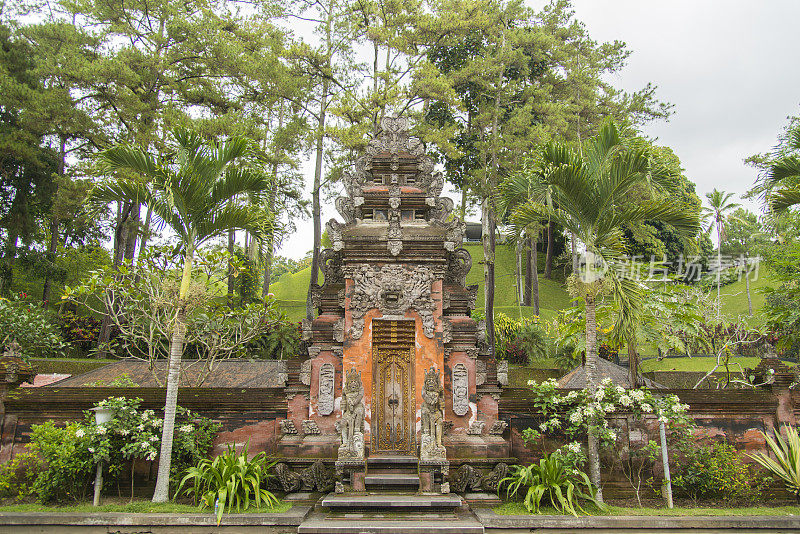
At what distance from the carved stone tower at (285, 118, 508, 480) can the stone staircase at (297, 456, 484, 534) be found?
470mm

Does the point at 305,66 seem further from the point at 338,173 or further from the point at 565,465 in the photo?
the point at 565,465

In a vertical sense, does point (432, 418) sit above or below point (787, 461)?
above

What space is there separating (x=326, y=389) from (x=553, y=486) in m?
4.00

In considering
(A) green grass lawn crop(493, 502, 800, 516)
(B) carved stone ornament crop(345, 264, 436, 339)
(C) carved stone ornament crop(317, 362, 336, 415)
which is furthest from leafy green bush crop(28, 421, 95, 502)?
(A) green grass lawn crop(493, 502, 800, 516)

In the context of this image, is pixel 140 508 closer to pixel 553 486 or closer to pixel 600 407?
pixel 553 486

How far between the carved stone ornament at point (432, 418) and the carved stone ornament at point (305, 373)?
2043mm

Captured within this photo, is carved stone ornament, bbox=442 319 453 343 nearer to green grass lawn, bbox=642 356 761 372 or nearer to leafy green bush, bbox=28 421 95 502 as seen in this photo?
leafy green bush, bbox=28 421 95 502

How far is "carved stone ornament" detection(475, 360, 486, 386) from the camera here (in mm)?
9258

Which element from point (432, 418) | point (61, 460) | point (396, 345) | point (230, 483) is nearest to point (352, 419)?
point (432, 418)

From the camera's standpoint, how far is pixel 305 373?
361 inches

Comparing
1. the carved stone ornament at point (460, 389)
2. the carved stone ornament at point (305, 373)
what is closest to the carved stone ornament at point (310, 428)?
the carved stone ornament at point (305, 373)

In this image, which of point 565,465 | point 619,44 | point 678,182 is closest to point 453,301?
point 565,465

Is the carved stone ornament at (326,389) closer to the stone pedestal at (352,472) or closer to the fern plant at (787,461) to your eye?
the stone pedestal at (352,472)

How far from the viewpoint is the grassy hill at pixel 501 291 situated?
30.6 m
